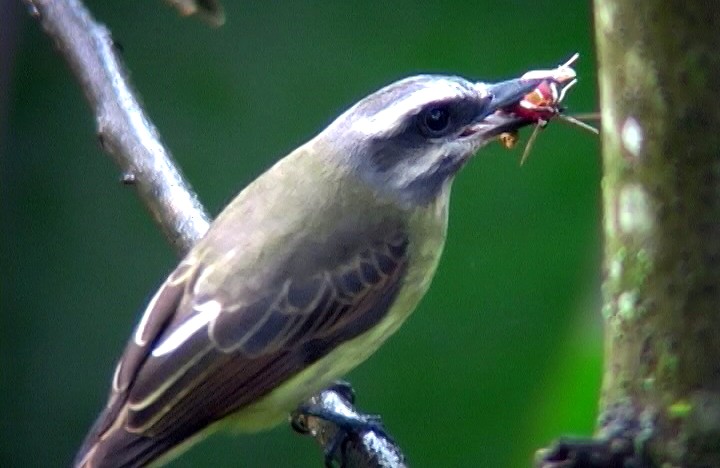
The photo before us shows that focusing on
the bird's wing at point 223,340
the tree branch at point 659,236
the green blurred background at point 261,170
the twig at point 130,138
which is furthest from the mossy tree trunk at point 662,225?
the green blurred background at point 261,170

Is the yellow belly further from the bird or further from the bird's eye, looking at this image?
the bird's eye

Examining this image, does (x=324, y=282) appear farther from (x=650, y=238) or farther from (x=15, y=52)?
(x=15, y=52)

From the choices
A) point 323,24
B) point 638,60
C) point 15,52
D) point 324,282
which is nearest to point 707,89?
point 638,60

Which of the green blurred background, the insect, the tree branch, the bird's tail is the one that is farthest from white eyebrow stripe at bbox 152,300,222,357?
the tree branch

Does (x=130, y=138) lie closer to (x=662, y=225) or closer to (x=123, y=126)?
(x=123, y=126)

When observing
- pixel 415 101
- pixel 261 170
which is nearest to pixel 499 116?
pixel 415 101

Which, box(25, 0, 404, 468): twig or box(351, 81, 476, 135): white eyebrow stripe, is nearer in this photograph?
box(351, 81, 476, 135): white eyebrow stripe

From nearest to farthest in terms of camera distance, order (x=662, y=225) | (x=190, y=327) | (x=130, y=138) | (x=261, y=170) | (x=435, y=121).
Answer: (x=662, y=225), (x=190, y=327), (x=435, y=121), (x=130, y=138), (x=261, y=170)
